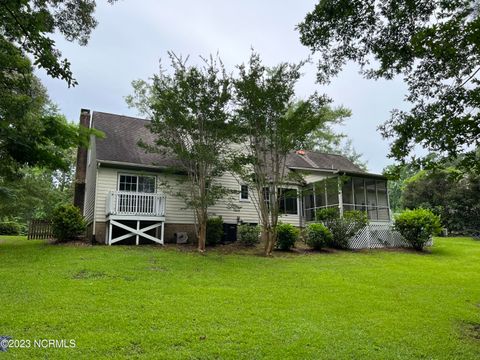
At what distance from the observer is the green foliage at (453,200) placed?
23984 millimetres

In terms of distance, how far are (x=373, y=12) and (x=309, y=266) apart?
7.75m

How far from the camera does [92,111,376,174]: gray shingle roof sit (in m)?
15.2

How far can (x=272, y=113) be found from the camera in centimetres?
1311

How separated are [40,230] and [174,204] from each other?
21.8ft

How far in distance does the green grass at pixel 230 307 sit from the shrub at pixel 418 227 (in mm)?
4220

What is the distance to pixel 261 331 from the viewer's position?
17.4 ft

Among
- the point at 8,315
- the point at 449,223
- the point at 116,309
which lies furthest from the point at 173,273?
the point at 449,223

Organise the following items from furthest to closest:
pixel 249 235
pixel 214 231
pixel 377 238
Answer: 1. pixel 377 238
2. pixel 249 235
3. pixel 214 231

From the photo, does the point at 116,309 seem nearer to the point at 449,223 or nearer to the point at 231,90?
the point at 231,90

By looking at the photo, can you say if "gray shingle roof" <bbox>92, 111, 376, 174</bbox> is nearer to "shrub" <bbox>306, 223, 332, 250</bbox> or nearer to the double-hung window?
the double-hung window

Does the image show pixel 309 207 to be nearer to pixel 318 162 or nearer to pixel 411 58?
pixel 318 162

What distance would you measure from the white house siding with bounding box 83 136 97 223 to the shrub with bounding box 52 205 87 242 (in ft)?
3.99

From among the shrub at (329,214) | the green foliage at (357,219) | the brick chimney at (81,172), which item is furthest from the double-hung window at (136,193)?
the green foliage at (357,219)

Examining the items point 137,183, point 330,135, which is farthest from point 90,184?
point 330,135
